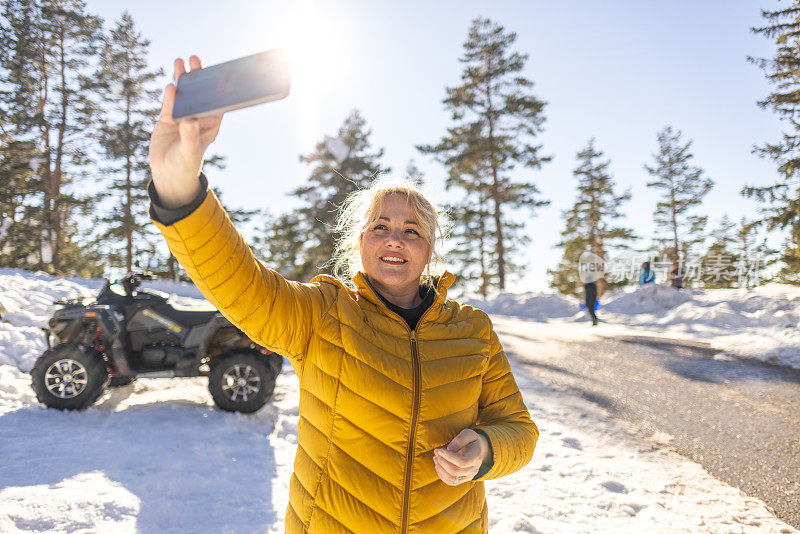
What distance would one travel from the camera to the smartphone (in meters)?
1.11

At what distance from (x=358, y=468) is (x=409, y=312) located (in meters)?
0.65

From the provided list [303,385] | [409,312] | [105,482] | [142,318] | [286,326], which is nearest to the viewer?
[286,326]

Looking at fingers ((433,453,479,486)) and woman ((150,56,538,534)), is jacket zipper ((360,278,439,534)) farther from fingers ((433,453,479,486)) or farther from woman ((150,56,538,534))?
fingers ((433,453,479,486))

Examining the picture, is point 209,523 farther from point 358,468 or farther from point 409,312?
point 409,312

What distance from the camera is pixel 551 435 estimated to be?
4.89 m

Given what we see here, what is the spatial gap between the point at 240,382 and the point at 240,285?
4.09 meters

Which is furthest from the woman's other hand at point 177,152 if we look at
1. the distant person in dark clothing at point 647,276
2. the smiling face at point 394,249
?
the distant person in dark clothing at point 647,276

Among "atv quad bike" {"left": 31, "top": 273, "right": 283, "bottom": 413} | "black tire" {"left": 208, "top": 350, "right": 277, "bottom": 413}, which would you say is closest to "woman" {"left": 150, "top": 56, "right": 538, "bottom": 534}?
"black tire" {"left": 208, "top": 350, "right": 277, "bottom": 413}

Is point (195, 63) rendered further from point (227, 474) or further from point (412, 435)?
point (227, 474)

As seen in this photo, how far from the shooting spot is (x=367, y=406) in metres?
1.57

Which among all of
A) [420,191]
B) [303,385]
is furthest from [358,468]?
[420,191]

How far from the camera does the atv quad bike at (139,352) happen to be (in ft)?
15.6

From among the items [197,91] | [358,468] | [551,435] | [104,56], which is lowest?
[551,435]

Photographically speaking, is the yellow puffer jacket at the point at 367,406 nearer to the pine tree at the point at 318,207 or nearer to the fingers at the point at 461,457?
the fingers at the point at 461,457
